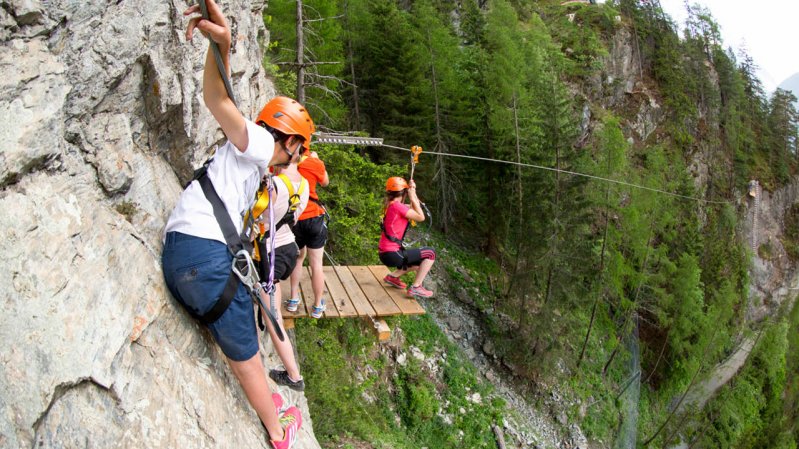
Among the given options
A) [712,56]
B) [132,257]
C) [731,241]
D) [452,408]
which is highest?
[712,56]

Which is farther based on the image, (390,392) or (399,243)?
(390,392)

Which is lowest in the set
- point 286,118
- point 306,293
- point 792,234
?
point 792,234

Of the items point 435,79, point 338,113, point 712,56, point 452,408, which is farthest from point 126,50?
point 712,56

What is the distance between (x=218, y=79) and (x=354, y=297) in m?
4.08

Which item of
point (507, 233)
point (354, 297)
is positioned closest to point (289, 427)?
point (354, 297)

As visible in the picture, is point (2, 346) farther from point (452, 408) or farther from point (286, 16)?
point (286, 16)

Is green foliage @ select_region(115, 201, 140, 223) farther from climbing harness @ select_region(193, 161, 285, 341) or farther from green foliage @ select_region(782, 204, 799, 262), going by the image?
green foliage @ select_region(782, 204, 799, 262)

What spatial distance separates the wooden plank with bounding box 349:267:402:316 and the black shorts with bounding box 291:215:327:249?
51.5 inches

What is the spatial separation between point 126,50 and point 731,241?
4155 cm

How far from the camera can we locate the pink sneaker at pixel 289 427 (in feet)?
9.42

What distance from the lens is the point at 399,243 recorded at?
634cm

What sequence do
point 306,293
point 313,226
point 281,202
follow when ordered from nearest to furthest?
point 281,202
point 313,226
point 306,293

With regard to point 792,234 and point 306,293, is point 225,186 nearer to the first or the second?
point 306,293

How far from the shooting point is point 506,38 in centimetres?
1819
